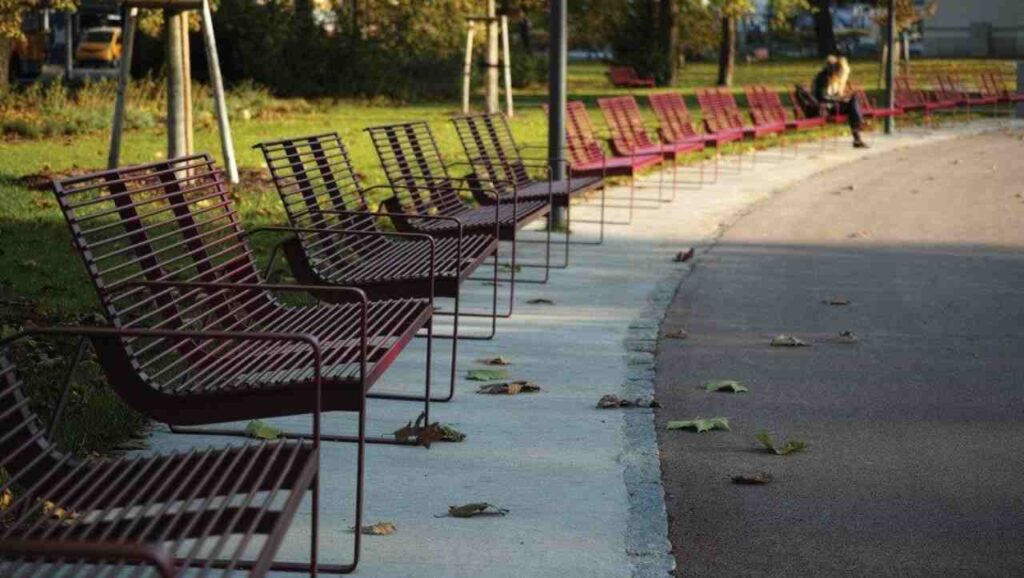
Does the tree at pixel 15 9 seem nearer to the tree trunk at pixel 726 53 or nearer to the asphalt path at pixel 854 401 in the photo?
the asphalt path at pixel 854 401

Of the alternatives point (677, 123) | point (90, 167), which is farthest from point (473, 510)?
point (677, 123)

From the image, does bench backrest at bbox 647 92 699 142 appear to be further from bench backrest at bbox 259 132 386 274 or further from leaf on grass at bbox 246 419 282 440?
leaf on grass at bbox 246 419 282 440

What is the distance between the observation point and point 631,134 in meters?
17.4

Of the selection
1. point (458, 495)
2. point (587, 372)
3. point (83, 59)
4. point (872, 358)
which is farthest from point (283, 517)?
point (83, 59)

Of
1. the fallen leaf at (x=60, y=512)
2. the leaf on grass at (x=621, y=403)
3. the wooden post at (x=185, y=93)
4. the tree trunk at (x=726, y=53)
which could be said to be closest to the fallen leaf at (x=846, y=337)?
the leaf on grass at (x=621, y=403)

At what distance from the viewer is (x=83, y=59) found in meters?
48.5

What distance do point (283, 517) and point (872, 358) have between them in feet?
17.6

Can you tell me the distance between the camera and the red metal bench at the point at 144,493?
381 centimetres

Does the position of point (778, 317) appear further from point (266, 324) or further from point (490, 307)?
point (266, 324)

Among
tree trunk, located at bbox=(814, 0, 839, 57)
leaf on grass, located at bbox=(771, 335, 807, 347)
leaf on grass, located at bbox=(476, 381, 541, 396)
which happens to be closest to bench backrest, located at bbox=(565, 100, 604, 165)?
leaf on grass, located at bbox=(771, 335, 807, 347)

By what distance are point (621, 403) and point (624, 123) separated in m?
9.92

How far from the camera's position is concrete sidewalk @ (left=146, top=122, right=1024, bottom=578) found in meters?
5.34

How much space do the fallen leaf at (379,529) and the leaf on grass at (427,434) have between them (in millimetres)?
1189

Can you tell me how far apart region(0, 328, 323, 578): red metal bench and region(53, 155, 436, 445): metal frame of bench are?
58 centimetres
